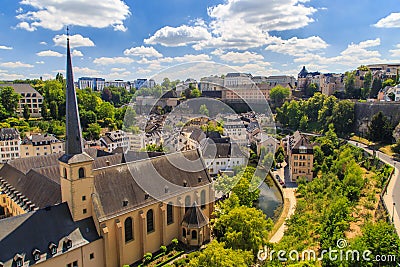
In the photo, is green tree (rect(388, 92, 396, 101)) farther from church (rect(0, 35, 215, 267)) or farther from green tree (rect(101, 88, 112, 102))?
green tree (rect(101, 88, 112, 102))

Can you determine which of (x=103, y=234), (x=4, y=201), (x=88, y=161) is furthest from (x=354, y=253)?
(x=4, y=201)

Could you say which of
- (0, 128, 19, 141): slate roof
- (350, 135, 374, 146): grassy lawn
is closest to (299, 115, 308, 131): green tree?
(350, 135, 374, 146): grassy lawn

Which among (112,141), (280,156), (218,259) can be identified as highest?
(112,141)

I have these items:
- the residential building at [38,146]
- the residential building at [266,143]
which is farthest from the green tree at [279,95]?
the residential building at [38,146]

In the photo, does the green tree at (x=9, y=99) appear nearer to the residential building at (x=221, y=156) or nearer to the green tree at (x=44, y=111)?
the green tree at (x=44, y=111)

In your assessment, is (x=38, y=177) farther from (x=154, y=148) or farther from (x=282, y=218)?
(x=154, y=148)

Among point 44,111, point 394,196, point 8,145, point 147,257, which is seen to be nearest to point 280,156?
point 394,196
